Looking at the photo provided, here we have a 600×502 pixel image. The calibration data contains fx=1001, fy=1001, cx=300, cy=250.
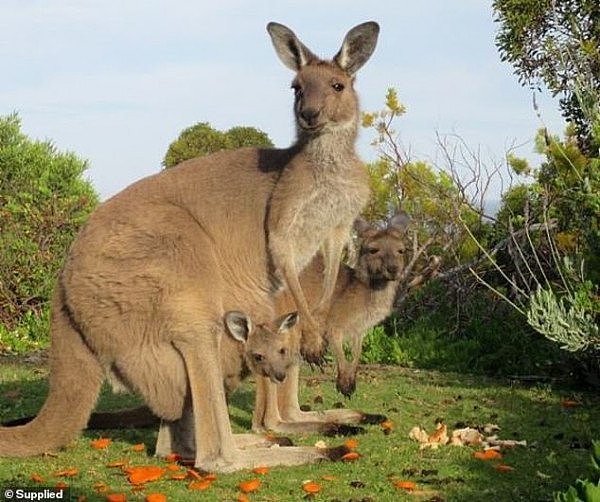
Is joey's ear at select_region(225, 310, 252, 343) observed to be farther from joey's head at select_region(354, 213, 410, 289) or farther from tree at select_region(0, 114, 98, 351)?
tree at select_region(0, 114, 98, 351)

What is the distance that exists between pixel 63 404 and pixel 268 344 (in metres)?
1.28

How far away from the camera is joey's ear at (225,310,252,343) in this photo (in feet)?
19.5

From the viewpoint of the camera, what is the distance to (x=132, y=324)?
5.71 metres

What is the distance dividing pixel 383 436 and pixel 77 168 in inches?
291

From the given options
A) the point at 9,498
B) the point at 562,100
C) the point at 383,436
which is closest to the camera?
the point at 9,498

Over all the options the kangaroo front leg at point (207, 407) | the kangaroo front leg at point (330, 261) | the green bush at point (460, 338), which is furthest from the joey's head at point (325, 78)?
the green bush at point (460, 338)

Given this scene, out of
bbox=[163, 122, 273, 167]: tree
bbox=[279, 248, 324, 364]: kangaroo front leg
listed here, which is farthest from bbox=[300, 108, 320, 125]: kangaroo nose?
bbox=[163, 122, 273, 167]: tree

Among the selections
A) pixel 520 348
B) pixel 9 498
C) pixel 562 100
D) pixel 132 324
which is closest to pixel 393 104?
pixel 562 100

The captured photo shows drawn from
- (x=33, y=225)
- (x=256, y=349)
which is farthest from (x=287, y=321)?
(x=33, y=225)

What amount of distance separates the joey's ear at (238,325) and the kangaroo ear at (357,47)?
5.55ft

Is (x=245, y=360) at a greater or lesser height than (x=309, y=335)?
lesser

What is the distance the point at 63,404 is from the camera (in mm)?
5746

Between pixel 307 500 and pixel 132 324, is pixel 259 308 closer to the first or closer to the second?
pixel 132 324

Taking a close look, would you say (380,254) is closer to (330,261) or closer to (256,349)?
(330,261)
